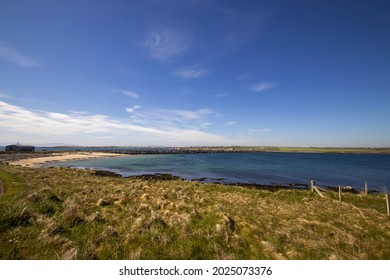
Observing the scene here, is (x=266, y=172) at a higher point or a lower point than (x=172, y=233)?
lower

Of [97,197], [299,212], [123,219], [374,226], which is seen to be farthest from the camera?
[97,197]

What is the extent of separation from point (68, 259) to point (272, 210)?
12.1m

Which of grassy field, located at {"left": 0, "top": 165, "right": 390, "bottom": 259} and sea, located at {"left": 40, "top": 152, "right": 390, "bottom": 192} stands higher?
grassy field, located at {"left": 0, "top": 165, "right": 390, "bottom": 259}

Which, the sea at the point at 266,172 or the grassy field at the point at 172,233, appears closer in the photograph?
the grassy field at the point at 172,233

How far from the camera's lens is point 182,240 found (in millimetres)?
8172

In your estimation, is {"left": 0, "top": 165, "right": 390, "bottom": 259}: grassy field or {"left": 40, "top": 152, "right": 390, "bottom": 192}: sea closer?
{"left": 0, "top": 165, "right": 390, "bottom": 259}: grassy field

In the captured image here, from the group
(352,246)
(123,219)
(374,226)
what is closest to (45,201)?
(123,219)

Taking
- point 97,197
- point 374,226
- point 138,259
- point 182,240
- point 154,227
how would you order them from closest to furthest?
point 138,259
point 182,240
point 154,227
point 374,226
point 97,197

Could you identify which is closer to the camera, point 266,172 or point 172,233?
point 172,233

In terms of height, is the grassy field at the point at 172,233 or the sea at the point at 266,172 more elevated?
the grassy field at the point at 172,233

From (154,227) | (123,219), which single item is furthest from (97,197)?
(154,227)
